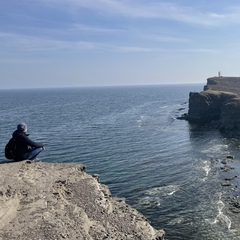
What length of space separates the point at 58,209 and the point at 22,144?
605cm

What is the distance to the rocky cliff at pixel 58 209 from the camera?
1552 centimetres

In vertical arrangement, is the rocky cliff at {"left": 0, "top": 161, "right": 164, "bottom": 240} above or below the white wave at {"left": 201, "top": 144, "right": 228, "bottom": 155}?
above

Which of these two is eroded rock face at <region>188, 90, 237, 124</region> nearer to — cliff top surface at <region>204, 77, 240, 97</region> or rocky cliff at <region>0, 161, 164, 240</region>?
cliff top surface at <region>204, 77, 240, 97</region>

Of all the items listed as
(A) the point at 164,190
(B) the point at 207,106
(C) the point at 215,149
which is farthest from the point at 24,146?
(B) the point at 207,106

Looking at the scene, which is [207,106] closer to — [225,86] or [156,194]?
[225,86]

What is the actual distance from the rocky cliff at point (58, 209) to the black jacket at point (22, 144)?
65 cm

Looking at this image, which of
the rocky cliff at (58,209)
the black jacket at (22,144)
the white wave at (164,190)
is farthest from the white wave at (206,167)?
the black jacket at (22,144)

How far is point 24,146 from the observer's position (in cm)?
2173

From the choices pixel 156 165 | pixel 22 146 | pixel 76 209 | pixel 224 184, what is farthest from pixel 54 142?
pixel 76 209

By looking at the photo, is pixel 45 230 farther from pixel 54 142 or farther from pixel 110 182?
pixel 54 142

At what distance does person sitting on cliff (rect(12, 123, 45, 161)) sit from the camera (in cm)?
2105

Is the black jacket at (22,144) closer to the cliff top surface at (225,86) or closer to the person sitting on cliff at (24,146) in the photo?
the person sitting on cliff at (24,146)

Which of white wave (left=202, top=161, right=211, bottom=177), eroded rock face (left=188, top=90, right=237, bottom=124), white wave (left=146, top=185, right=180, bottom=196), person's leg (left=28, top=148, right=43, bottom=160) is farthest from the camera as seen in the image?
eroded rock face (left=188, top=90, right=237, bottom=124)

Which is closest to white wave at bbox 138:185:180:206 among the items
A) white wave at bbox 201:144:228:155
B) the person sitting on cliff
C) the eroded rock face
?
the person sitting on cliff
